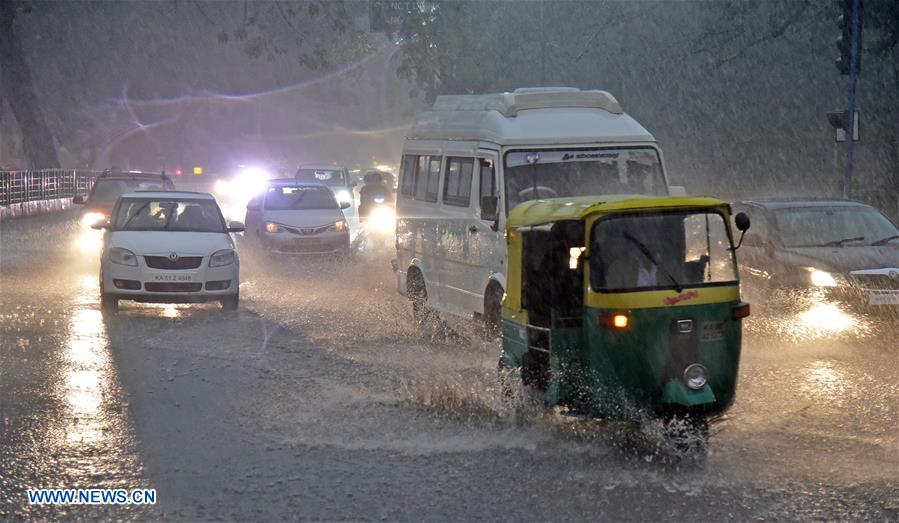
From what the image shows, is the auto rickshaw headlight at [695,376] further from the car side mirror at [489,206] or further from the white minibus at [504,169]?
the car side mirror at [489,206]

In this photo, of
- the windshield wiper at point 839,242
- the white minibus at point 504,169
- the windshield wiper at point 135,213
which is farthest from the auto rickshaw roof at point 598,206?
the windshield wiper at point 135,213

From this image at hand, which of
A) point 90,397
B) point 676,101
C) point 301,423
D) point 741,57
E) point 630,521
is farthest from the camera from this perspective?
point 676,101

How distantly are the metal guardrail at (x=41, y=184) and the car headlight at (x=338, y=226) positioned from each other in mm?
18391

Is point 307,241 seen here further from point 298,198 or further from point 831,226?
point 831,226

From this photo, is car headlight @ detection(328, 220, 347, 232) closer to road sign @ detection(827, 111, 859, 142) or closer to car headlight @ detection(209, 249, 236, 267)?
car headlight @ detection(209, 249, 236, 267)

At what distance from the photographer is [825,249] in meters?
13.8

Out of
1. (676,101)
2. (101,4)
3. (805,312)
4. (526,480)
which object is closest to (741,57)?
(676,101)

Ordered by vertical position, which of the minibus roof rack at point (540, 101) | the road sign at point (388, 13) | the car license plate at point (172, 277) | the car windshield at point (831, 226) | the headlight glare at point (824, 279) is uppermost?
the road sign at point (388, 13)

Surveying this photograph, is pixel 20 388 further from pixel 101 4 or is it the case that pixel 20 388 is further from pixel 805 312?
pixel 101 4

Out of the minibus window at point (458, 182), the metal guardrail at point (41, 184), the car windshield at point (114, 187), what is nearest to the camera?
the minibus window at point (458, 182)

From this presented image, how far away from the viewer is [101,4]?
49.9 meters

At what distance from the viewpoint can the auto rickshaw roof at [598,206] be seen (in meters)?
8.12

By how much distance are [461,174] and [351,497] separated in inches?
256

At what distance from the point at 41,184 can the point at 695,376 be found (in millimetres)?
40852
